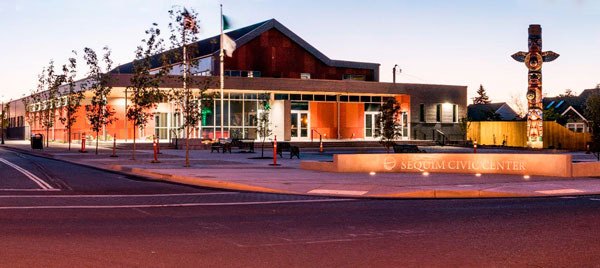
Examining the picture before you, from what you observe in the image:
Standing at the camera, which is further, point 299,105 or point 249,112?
point 299,105

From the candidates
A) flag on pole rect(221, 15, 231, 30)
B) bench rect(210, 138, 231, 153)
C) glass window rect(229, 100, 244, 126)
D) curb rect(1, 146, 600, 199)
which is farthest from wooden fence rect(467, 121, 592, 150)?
curb rect(1, 146, 600, 199)

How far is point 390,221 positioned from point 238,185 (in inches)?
321

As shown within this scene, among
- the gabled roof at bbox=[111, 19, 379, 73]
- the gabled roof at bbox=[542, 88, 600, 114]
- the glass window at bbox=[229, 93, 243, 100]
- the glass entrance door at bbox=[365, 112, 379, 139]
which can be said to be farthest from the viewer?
the gabled roof at bbox=[542, 88, 600, 114]

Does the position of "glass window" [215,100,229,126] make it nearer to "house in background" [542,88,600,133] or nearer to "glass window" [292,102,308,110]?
"glass window" [292,102,308,110]

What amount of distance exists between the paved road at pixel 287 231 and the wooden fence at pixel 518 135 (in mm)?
36361

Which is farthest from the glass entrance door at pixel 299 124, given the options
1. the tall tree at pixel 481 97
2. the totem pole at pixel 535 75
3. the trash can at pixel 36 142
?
the tall tree at pixel 481 97

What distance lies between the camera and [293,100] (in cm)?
5838

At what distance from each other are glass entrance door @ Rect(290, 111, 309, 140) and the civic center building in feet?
0.26

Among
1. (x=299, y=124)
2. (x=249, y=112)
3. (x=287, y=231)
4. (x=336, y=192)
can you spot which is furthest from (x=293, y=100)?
(x=287, y=231)

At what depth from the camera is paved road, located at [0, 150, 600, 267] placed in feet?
29.3

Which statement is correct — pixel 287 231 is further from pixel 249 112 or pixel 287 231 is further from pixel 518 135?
pixel 518 135

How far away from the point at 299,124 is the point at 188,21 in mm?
29450

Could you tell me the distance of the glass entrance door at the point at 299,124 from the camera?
58.7m

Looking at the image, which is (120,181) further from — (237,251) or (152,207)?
(237,251)
